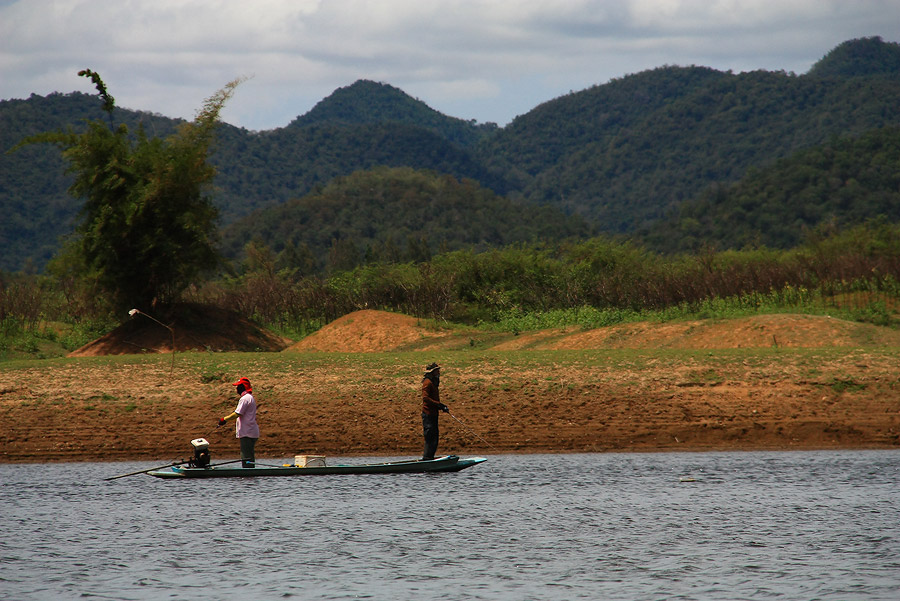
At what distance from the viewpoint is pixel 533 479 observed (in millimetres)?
19953

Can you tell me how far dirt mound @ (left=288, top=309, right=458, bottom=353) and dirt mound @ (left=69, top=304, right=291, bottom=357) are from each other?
149 cm

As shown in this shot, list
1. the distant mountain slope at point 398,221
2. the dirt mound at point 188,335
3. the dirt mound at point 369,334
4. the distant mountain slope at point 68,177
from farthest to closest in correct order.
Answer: the distant mountain slope at point 68,177
the distant mountain slope at point 398,221
the dirt mound at point 369,334
the dirt mound at point 188,335

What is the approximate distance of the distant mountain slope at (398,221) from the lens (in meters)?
121

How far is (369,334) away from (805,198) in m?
75.7

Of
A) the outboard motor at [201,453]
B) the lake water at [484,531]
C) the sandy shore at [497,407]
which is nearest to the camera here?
the lake water at [484,531]

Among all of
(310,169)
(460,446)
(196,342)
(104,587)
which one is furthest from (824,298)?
(310,169)

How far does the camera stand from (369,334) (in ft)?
125

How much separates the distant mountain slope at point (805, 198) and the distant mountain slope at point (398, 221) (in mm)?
20359

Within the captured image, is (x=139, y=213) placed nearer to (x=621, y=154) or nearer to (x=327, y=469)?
(x=327, y=469)

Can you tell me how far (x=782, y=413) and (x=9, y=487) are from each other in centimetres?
1584

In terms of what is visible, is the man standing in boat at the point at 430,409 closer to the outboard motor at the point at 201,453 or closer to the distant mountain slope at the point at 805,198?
the outboard motor at the point at 201,453

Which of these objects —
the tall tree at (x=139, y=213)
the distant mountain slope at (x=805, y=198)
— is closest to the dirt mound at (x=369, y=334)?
the tall tree at (x=139, y=213)

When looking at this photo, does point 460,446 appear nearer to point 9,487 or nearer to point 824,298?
point 9,487

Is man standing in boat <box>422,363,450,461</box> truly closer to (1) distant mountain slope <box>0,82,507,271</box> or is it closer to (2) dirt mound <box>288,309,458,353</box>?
(2) dirt mound <box>288,309,458,353</box>
